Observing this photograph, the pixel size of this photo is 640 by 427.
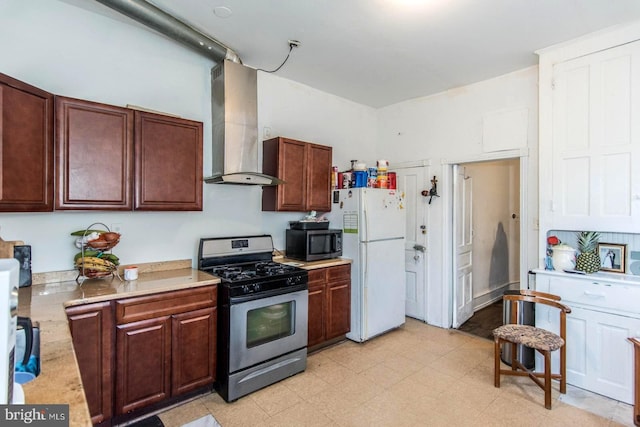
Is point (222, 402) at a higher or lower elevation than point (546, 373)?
lower

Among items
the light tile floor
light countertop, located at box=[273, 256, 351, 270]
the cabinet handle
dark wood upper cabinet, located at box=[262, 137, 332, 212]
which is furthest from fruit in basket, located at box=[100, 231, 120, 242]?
the cabinet handle

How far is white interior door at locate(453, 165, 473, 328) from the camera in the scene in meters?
4.12

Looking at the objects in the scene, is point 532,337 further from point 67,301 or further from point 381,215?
point 67,301

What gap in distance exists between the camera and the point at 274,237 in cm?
371

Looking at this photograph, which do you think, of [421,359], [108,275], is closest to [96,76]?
[108,275]

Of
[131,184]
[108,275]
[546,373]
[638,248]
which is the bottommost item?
[546,373]

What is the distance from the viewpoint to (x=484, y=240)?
5113mm

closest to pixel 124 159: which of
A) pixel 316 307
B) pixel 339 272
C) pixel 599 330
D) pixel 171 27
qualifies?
pixel 171 27

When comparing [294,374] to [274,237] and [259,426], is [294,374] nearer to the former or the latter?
[259,426]

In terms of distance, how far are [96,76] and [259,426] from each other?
286cm

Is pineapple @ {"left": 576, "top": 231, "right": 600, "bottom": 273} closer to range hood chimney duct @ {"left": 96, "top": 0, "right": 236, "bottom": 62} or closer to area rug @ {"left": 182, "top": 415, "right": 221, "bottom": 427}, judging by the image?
area rug @ {"left": 182, "top": 415, "right": 221, "bottom": 427}

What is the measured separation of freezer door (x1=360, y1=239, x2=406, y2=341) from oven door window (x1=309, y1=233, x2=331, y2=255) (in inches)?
15.1

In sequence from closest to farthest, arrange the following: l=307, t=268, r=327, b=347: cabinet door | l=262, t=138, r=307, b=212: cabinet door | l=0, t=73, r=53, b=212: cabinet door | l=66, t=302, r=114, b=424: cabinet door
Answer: l=0, t=73, r=53, b=212: cabinet door, l=66, t=302, r=114, b=424: cabinet door, l=307, t=268, r=327, b=347: cabinet door, l=262, t=138, r=307, b=212: cabinet door

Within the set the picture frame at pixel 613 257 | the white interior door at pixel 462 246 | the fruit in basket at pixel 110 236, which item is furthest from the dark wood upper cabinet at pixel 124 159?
the picture frame at pixel 613 257
